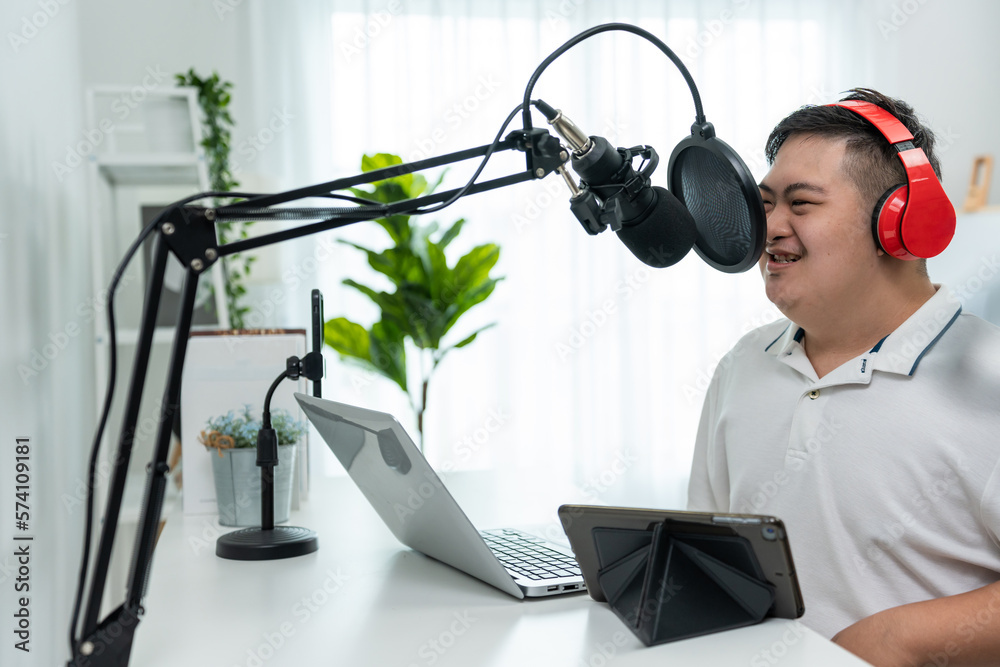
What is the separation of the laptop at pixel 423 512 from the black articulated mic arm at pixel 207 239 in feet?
0.73

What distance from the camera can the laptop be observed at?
2.68 ft

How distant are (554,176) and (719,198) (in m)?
2.24

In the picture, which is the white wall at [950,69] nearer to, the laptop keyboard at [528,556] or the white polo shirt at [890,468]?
the white polo shirt at [890,468]

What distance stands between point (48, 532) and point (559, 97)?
2526 millimetres

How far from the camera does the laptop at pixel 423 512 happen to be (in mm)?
815

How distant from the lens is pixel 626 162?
69 centimetres

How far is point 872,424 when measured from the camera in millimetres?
1052

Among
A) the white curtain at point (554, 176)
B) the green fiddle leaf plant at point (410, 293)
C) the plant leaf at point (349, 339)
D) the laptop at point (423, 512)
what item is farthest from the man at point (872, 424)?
the white curtain at point (554, 176)

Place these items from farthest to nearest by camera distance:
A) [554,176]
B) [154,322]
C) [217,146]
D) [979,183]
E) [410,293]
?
[979,183] < [554,176] < [410,293] < [217,146] < [154,322]

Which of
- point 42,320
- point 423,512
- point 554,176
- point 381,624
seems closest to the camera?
point 381,624

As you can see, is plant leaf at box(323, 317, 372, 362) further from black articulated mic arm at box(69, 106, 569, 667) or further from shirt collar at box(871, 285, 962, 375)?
black articulated mic arm at box(69, 106, 569, 667)

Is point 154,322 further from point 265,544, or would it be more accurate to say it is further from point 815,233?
point 815,233

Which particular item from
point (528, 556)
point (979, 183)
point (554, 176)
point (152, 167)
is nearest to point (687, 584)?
point (528, 556)

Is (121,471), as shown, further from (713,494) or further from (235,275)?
(235,275)
